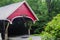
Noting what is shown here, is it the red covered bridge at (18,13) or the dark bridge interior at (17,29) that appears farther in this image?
the dark bridge interior at (17,29)

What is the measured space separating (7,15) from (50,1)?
8.63 m

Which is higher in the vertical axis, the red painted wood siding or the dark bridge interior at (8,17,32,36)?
the red painted wood siding

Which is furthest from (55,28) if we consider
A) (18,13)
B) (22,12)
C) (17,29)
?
(17,29)

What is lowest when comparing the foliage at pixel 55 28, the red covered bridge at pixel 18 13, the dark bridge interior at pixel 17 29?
the foliage at pixel 55 28

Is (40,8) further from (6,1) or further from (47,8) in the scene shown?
(6,1)

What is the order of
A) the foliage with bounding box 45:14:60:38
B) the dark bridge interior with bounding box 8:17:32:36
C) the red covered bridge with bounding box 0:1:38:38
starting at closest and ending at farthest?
the foliage with bounding box 45:14:60:38, the red covered bridge with bounding box 0:1:38:38, the dark bridge interior with bounding box 8:17:32:36

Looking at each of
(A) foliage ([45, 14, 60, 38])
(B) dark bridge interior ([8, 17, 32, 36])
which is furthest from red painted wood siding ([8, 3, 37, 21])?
(A) foliage ([45, 14, 60, 38])

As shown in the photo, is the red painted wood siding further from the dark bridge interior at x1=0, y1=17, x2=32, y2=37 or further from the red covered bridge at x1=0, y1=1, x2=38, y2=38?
the dark bridge interior at x1=0, y1=17, x2=32, y2=37

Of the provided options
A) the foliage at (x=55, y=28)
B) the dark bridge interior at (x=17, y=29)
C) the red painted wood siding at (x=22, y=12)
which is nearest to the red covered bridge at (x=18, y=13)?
the red painted wood siding at (x=22, y=12)

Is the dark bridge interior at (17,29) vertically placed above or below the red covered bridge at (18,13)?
below

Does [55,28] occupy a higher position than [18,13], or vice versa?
[18,13]

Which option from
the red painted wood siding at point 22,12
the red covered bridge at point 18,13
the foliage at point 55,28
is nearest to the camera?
the foliage at point 55,28

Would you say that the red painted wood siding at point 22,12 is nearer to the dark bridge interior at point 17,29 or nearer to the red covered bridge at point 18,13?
the red covered bridge at point 18,13

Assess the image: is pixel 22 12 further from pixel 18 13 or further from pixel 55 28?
pixel 55 28
